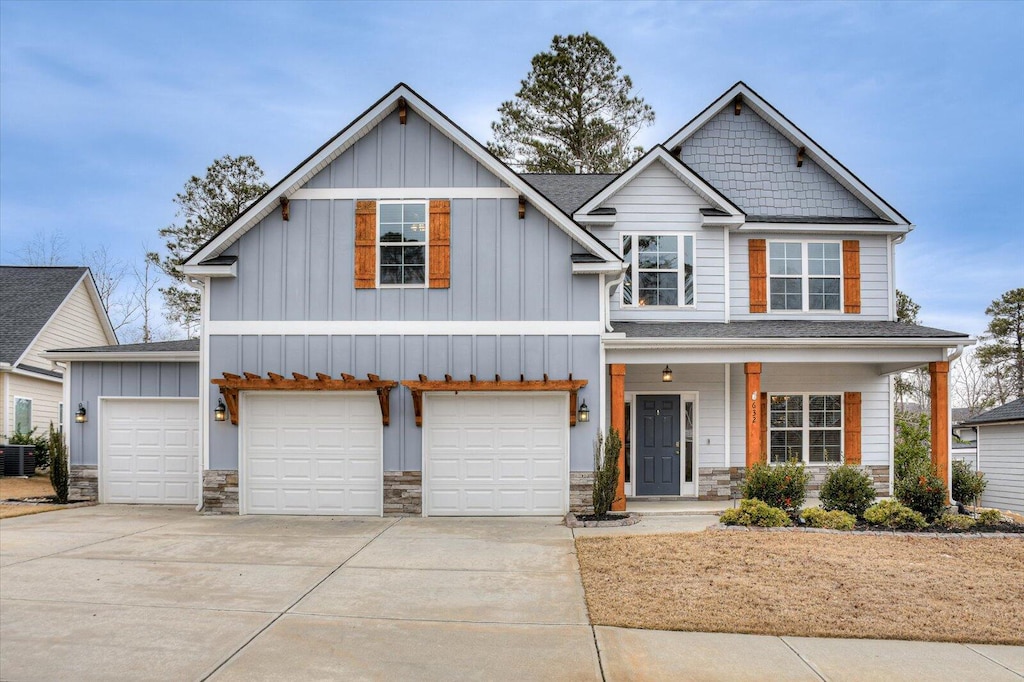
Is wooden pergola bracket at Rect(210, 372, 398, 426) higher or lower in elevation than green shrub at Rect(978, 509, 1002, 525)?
higher

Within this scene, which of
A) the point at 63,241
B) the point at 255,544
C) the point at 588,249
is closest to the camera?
the point at 255,544

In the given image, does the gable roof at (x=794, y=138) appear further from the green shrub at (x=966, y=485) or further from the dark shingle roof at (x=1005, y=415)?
the dark shingle roof at (x=1005, y=415)

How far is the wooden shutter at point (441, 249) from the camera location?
12188mm

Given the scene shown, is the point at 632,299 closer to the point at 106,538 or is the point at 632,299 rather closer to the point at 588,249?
the point at 588,249

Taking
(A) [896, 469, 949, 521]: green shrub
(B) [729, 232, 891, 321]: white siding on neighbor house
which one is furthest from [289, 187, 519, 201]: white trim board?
(A) [896, 469, 949, 521]: green shrub

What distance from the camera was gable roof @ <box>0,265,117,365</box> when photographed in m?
20.3

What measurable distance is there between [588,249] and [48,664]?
9.03 m

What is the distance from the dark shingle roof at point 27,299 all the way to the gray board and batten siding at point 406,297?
11520 mm

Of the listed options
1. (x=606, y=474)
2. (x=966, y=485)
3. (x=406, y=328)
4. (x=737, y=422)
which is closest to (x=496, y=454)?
(x=606, y=474)

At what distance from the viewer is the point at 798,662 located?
5508mm

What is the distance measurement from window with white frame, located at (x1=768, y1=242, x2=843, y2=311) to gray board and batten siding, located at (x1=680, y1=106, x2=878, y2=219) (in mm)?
791

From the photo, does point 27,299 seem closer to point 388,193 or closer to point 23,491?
point 23,491

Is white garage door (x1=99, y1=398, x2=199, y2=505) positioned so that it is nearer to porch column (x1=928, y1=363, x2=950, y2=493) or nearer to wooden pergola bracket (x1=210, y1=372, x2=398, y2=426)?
wooden pergola bracket (x1=210, y1=372, x2=398, y2=426)

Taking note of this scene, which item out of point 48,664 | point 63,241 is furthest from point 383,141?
point 63,241
